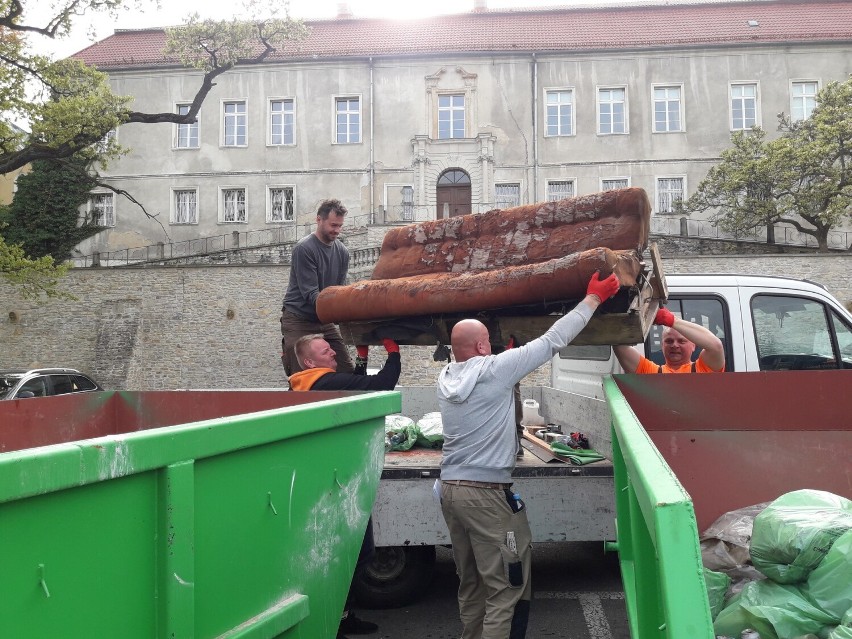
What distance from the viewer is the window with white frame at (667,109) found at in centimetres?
3575

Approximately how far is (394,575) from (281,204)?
33.6 metres

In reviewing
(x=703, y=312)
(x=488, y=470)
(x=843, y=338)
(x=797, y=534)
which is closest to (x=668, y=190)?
(x=843, y=338)

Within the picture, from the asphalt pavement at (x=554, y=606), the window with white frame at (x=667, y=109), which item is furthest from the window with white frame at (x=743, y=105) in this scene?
the asphalt pavement at (x=554, y=606)

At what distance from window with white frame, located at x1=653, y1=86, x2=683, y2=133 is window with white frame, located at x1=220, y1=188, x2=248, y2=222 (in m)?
19.8

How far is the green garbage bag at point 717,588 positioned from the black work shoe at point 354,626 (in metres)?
2.63

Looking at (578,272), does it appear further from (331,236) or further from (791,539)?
(331,236)

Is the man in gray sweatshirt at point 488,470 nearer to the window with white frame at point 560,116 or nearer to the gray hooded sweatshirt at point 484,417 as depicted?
the gray hooded sweatshirt at point 484,417

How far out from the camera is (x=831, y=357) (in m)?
6.35

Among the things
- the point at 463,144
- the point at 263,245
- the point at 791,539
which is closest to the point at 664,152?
the point at 463,144

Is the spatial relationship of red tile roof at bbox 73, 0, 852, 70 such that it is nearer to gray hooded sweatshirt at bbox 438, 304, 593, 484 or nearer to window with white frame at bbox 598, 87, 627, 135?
window with white frame at bbox 598, 87, 627, 135

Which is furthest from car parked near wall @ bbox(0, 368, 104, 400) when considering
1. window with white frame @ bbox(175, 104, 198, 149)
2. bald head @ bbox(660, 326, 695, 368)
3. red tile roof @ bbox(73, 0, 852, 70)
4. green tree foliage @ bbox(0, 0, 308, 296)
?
red tile roof @ bbox(73, 0, 852, 70)

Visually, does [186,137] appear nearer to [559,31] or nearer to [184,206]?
[184,206]

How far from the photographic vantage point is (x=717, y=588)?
279 cm

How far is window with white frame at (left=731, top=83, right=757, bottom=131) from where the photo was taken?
3525cm
